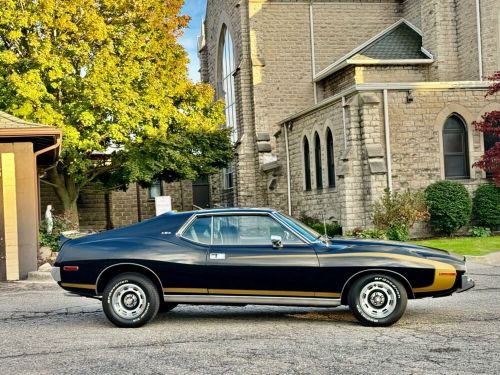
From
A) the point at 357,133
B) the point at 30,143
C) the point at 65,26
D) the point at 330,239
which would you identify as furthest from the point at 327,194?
the point at 330,239

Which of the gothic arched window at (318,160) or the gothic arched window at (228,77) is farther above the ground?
the gothic arched window at (228,77)

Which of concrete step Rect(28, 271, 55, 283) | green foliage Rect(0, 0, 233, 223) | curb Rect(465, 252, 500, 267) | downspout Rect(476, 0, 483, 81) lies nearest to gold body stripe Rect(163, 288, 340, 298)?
concrete step Rect(28, 271, 55, 283)

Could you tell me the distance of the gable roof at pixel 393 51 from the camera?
2989cm

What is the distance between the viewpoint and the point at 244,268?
851cm

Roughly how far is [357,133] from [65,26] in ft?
35.5

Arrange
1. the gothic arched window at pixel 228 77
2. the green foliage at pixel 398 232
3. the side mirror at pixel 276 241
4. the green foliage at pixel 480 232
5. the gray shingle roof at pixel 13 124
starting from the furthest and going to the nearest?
the gothic arched window at pixel 228 77, the green foliage at pixel 480 232, the green foliage at pixel 398 232, the gray shingle roof at pixel 13 124, the side mirror at pixel 276 241

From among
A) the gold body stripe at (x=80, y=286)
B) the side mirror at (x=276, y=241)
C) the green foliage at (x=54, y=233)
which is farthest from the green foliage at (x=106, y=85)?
the side mirror at (x=276, y=241)

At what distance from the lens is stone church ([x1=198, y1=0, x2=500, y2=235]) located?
23.1m

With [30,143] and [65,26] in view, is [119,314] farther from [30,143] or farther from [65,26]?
[65,26]

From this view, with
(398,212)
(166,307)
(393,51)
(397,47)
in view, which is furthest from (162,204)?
(166,307)

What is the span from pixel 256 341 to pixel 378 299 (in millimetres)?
1617

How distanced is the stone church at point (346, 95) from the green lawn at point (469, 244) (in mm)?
2559

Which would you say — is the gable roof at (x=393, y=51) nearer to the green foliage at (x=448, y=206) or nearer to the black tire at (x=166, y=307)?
the green foliage at (x=448, y=206)

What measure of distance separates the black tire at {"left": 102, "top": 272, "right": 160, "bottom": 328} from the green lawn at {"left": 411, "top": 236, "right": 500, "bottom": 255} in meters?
10.8
